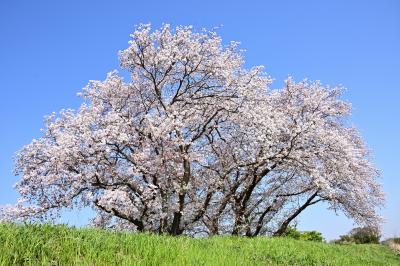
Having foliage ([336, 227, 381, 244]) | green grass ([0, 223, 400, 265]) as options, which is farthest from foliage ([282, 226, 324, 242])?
green grass ([0, 223, 400, 265])

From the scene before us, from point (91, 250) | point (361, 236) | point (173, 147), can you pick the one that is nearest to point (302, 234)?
point (361, 236)

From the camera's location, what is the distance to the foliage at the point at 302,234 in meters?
34.3

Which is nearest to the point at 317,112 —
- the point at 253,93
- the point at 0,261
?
the point at 253,93

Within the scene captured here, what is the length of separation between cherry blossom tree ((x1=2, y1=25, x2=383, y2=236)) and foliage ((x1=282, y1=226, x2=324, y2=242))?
5062 millimetres

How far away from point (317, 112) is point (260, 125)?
842cm

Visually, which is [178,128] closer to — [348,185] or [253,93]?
[253,93]

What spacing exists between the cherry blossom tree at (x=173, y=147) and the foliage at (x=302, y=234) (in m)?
5.06

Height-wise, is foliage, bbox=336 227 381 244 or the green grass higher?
foliage, bbox=336 227 381 244

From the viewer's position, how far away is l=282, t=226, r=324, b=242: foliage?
34331 mm

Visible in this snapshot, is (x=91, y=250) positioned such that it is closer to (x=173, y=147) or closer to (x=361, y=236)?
(x=173, y=147)

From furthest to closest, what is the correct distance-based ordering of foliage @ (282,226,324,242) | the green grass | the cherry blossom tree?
1. foliage @ (282,226,324,242)
2. the cherry blossom tree
3. the green grass

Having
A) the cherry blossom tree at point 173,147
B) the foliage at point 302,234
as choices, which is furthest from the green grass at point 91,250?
the foliage at point 302,234

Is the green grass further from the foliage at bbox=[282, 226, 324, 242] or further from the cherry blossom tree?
the foliage at bbox=[282, 226, 324, 242]

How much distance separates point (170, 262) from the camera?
8.48m
